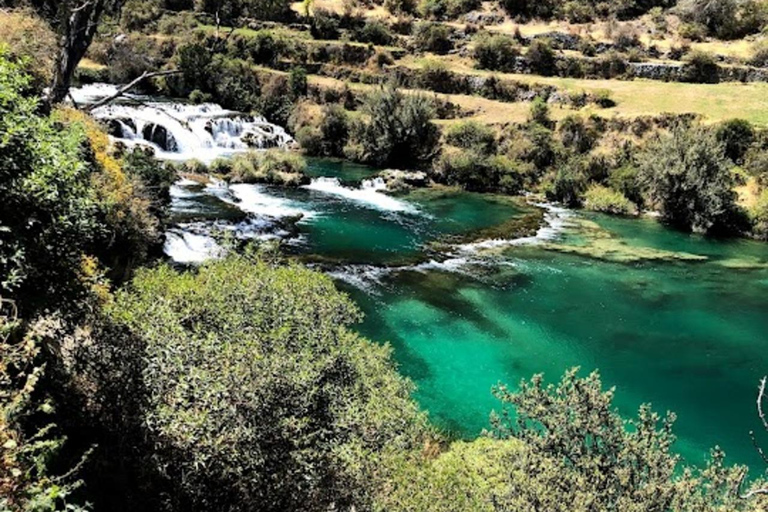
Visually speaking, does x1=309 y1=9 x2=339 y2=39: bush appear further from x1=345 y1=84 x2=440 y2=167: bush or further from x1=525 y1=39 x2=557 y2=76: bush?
x1=525 y1=39 x2=557 y2=76: bush

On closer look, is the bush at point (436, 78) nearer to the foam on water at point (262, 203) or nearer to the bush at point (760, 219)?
the foam on water at point (262, 203)

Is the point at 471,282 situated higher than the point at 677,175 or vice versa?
the point at 677,175

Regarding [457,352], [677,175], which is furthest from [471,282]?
[677,175]

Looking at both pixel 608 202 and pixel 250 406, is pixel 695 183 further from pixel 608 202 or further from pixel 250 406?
pixel 250 406

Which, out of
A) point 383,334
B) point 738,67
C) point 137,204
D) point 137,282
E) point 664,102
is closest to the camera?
point 137,282

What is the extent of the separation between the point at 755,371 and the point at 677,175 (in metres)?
24.7

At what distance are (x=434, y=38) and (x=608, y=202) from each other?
35.2m

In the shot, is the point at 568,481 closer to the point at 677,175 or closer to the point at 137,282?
the point at 137,282

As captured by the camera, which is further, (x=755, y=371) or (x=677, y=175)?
(x=677, y=175)

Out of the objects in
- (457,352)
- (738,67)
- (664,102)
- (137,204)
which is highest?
(738,67)

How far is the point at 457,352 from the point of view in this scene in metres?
23.0

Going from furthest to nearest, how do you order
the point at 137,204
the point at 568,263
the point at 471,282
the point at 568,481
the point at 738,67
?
the point at 738,67
the point at 568,263
the point at 471,282
the point at 137,204
the point at 568,481

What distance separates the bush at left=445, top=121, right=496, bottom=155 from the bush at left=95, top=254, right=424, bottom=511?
4469 centimetres

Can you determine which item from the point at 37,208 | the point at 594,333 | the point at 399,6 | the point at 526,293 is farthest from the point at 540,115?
the point at 37,208
